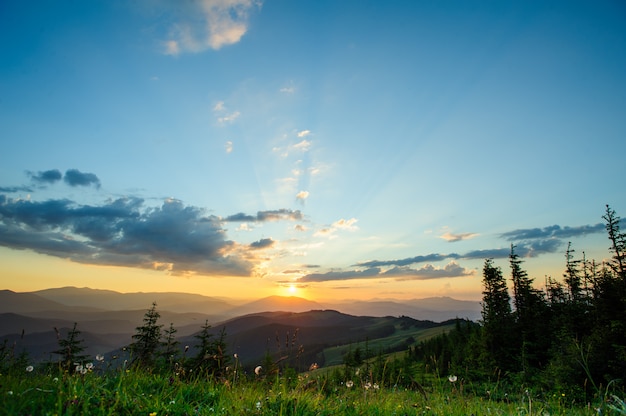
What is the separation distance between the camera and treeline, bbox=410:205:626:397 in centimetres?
3794

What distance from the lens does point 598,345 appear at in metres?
41.3

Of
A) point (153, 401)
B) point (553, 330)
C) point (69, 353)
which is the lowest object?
point (553, 330)

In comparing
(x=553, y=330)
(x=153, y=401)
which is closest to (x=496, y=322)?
(x=553, y=330)

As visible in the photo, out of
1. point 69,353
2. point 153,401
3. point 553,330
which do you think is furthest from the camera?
point 553,330

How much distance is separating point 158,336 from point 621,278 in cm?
6032

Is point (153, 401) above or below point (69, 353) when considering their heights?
below

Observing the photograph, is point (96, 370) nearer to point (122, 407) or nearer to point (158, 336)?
point (122, 407)

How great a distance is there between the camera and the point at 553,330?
188ft

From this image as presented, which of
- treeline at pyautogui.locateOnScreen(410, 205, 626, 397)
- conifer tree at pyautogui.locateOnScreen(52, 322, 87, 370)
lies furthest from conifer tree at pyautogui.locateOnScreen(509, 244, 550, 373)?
conifer tree at pyautogui.locateOnScreen(52, 322, 87, 370)

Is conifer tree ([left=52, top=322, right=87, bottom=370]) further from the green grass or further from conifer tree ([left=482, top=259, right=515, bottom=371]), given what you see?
conifer tree ([left=482, top=259, right=515, bottom=371])

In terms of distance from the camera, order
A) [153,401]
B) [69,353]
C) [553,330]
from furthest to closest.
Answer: [553,330] < [69,353] < [153,401]

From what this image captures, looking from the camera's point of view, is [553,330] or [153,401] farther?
[553,330]

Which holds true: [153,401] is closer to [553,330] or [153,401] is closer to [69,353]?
[69,353]

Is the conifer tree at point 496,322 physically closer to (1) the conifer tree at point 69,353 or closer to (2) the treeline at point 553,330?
(2) the treeline at point 553,330
